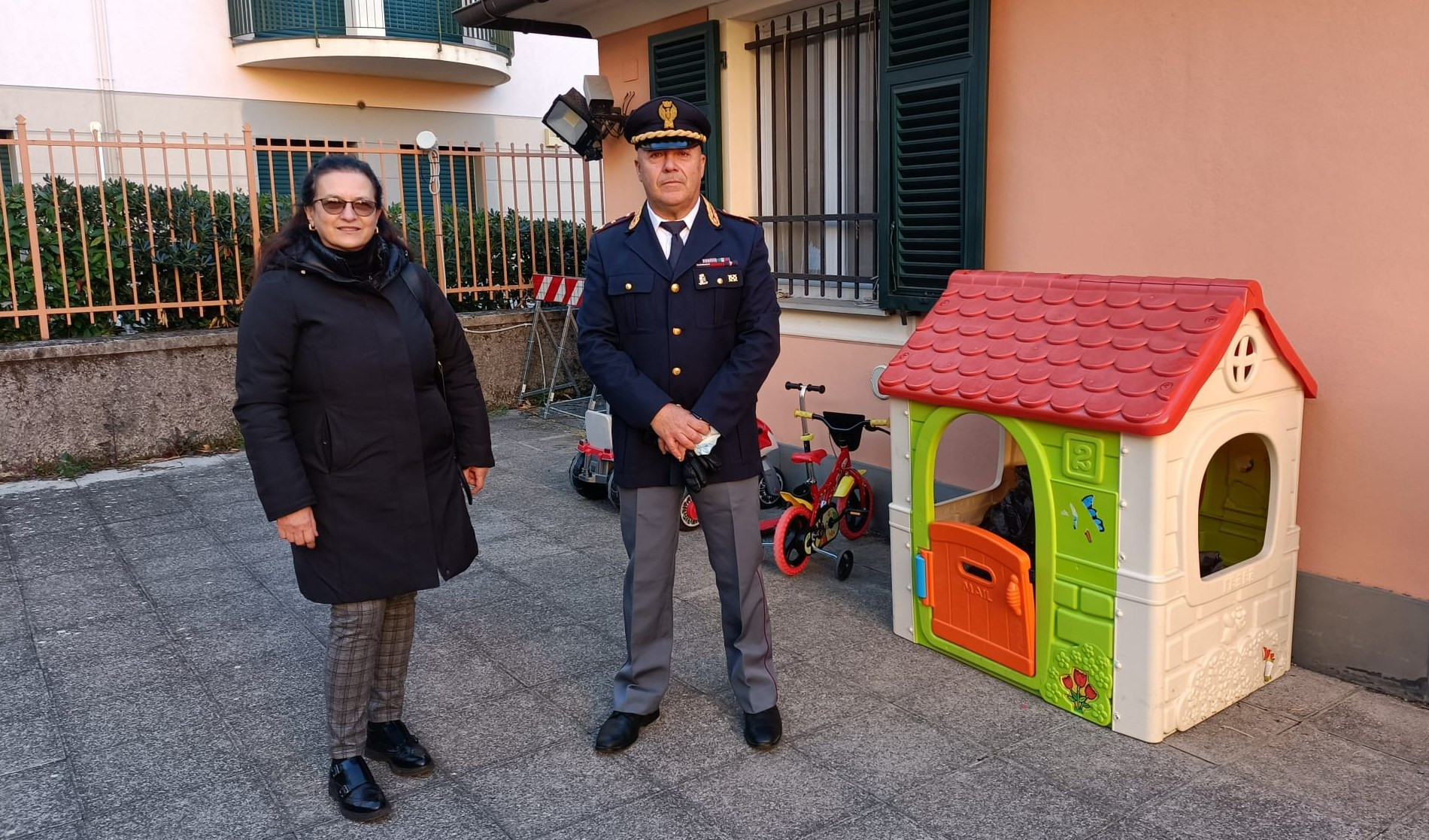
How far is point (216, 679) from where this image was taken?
402 centimetres

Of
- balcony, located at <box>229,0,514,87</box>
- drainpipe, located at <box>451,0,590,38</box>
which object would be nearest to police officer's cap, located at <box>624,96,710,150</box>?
drainpipe, located at <box>451,0,590,38</box>

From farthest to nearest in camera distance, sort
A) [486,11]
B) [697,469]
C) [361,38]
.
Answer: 1. [361,38]
2. [486,11]
3. [697,469]

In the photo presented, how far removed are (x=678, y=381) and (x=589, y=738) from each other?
3.95 ft

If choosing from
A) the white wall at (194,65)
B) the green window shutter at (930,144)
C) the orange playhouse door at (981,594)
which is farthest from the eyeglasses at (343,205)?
the white wall at (194,65)

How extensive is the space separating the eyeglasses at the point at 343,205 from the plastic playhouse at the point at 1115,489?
6.42ft

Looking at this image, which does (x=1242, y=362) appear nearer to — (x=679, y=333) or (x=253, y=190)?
(x=679, y=333)

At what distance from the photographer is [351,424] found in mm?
2984

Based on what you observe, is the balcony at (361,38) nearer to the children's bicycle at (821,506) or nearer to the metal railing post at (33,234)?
the metal railing post at (33,234)

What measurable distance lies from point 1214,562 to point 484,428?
8.59 feet

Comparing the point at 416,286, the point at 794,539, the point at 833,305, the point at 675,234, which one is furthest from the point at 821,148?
the point at 416,286

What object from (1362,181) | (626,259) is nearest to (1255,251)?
(1362,181)

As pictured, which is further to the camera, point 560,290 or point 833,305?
point 560,290

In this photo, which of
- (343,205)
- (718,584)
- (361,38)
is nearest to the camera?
(343,205)

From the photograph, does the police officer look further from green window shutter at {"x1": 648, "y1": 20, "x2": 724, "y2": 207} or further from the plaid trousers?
green window shutter at {"x1": 648, "y1": 20, "x2": 724, "y2": 207}
